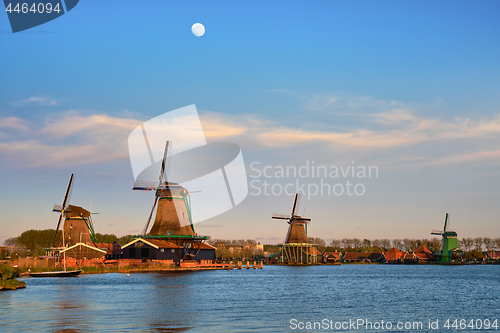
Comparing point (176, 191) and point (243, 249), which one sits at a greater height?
point (176, 191)

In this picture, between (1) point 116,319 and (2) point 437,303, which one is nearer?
(1) point 116,319

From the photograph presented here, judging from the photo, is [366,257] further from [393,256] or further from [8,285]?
[8,285]

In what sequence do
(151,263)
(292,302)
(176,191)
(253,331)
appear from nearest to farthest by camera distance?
(253,331), (292,302), (151,263), (176,191)

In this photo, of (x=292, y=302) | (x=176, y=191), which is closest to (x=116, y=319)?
(x=292, y=302)

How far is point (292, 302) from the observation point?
32.3m

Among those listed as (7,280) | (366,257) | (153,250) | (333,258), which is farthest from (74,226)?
(366,257)

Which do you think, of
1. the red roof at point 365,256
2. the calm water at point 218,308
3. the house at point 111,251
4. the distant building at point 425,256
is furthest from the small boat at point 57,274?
the red roof at point 365,256

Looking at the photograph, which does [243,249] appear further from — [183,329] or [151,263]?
[183,329]

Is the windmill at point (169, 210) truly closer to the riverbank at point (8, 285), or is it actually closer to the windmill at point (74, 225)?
the windmill at point (74, 225)

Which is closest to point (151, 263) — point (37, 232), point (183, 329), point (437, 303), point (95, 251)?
point (95, 251)

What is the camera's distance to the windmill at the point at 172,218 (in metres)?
70.6

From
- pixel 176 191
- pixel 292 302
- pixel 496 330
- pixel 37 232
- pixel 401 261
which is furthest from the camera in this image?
pixel 401 261

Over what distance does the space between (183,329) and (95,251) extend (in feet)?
177

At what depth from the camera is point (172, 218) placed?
71.1 metres
